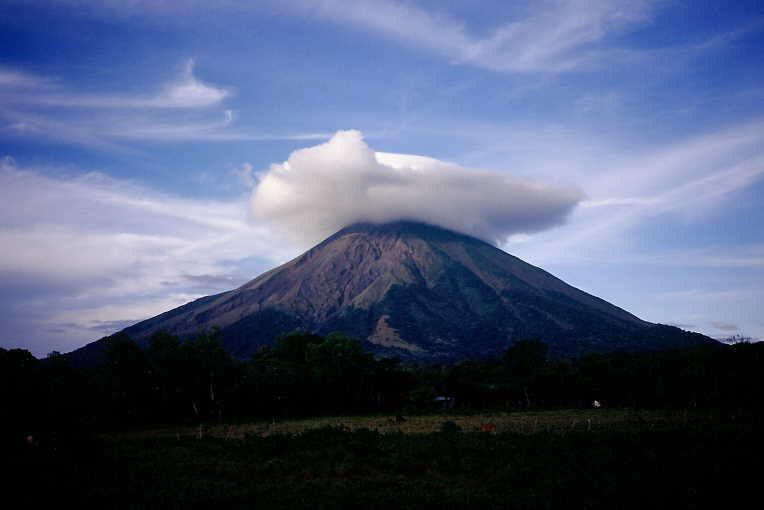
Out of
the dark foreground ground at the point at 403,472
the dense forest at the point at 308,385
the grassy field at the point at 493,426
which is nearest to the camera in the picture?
the dark foreground ground at the point at 403,472

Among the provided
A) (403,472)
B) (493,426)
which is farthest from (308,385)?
(403,472)

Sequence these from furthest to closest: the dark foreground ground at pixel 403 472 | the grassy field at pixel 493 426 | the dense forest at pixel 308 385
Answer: the dense forest at pixel 308 385 → the grassy field at pixel 493 426 → the dark foreground ground at pixel 403 472

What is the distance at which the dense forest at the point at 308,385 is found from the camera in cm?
3701

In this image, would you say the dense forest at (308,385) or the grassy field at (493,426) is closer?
the grassy field at (493,426)

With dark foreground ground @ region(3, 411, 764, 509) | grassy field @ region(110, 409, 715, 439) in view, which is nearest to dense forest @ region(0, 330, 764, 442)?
grassy field @ region(110, 409, 715, 439)

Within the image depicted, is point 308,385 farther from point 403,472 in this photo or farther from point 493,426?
point 403,472

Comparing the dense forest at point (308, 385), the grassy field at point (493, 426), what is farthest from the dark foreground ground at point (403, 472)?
the dense forest at point (308, 385)

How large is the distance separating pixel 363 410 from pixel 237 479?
41.4 meters

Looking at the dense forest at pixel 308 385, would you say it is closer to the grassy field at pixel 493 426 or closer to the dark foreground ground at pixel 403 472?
the grassy field at pixel 493 426

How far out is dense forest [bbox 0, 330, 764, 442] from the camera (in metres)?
37.0

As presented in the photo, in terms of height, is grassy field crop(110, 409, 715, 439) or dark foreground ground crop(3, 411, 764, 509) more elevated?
dark foreground ground crop(3, 411, 764, 509)

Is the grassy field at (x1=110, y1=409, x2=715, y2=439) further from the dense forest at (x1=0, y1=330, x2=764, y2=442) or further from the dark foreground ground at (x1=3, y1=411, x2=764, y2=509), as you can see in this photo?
the dark foreground ground at (x1=3, y1=411, x2=764, y2=509)

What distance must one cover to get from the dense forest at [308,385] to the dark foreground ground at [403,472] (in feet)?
43.2

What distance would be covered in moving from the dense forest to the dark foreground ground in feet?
43.2
